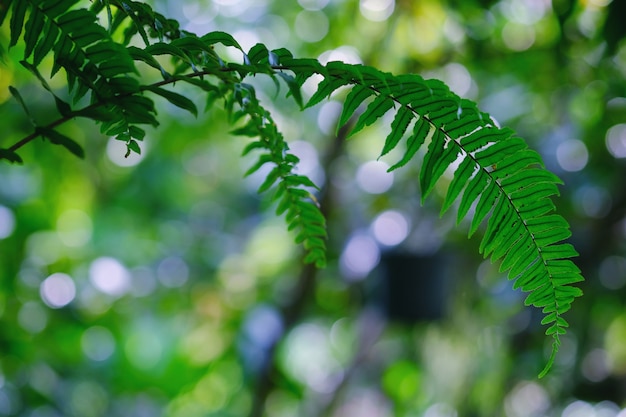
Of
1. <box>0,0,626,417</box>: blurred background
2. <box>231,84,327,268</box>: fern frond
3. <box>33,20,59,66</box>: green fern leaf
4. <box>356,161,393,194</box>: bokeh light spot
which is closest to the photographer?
<box>33,20,59,66</box>: green fern leaf

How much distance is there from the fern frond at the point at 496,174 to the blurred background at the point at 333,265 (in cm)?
94

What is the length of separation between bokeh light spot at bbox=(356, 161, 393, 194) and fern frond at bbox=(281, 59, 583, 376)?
161 cm

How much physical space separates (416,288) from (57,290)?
1097 mm

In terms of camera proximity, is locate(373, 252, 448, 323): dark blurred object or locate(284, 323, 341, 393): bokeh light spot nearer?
locate(373, 252, 448, 323): dark blurred object

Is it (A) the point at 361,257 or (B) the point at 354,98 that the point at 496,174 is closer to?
(B) the point at 354,98

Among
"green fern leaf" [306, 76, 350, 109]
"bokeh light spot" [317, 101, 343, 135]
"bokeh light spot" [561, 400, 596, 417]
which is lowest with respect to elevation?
"green fern leaf" [306, 76, 350, 109]

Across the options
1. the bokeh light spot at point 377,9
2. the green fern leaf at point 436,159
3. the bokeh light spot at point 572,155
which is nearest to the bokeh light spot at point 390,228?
the bokeh light spot at point 572,155

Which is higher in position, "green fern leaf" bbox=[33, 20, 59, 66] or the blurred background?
the blurred background

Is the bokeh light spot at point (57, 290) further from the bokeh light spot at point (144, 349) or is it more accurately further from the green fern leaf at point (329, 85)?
the green fern leaf at point (329, 85)

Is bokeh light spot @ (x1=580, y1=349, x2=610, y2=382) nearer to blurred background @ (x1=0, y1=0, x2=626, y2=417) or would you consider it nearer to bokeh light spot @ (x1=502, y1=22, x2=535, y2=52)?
blurred background @ (x1=0, y1=0, x2=626, y2=417)

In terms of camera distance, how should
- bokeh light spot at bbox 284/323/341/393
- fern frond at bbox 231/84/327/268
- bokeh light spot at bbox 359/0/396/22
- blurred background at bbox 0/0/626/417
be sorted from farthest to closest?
bokeh light spot at bbox 284/323/341/393 < blurred background at bbox 0/0/626/417 < bokeh light spot at bbox 359/0/396/22 < fern frond at bbox 231/84/327/268

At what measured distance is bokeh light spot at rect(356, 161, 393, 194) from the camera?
2.15 m

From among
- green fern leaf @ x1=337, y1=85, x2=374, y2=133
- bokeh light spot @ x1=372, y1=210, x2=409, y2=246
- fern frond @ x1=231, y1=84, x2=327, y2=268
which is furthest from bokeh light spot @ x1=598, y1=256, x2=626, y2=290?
green fern leaf @ x1=337, y1=85, x2=374, y2=133

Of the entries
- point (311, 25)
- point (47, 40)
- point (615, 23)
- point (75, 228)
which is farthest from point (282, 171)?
point (75, 228)
